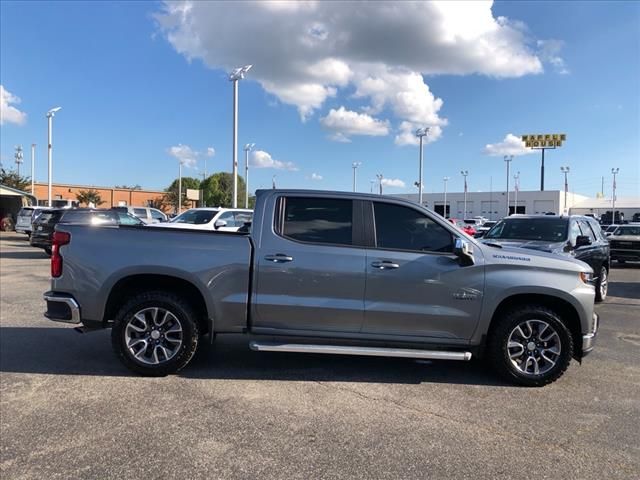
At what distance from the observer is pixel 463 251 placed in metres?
→ 5.00

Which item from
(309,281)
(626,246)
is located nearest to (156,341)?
(309,281)

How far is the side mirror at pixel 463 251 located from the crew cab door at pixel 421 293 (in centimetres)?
6

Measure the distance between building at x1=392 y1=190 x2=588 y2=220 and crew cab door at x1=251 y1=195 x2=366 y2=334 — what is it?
275 ft

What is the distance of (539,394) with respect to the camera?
4.97 metres

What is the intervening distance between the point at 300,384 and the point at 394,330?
3.57 feet

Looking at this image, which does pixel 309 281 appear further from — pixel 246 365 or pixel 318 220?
pixel 246 365

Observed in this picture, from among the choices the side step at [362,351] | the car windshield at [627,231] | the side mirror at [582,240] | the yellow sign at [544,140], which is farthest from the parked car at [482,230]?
the yellow sign at [544,140]

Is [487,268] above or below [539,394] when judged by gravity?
above

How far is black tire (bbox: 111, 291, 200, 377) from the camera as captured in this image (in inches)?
203

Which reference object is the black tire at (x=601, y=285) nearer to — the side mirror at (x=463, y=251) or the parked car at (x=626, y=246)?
the side mirror at (x=463, y=251)

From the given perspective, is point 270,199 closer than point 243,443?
No

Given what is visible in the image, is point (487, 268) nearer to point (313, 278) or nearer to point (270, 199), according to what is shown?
point (313, 278)

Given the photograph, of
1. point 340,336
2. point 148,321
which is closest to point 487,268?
point 340,336

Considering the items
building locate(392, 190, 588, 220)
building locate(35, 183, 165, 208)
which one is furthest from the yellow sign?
building locate(35, 183, 165, 208)
